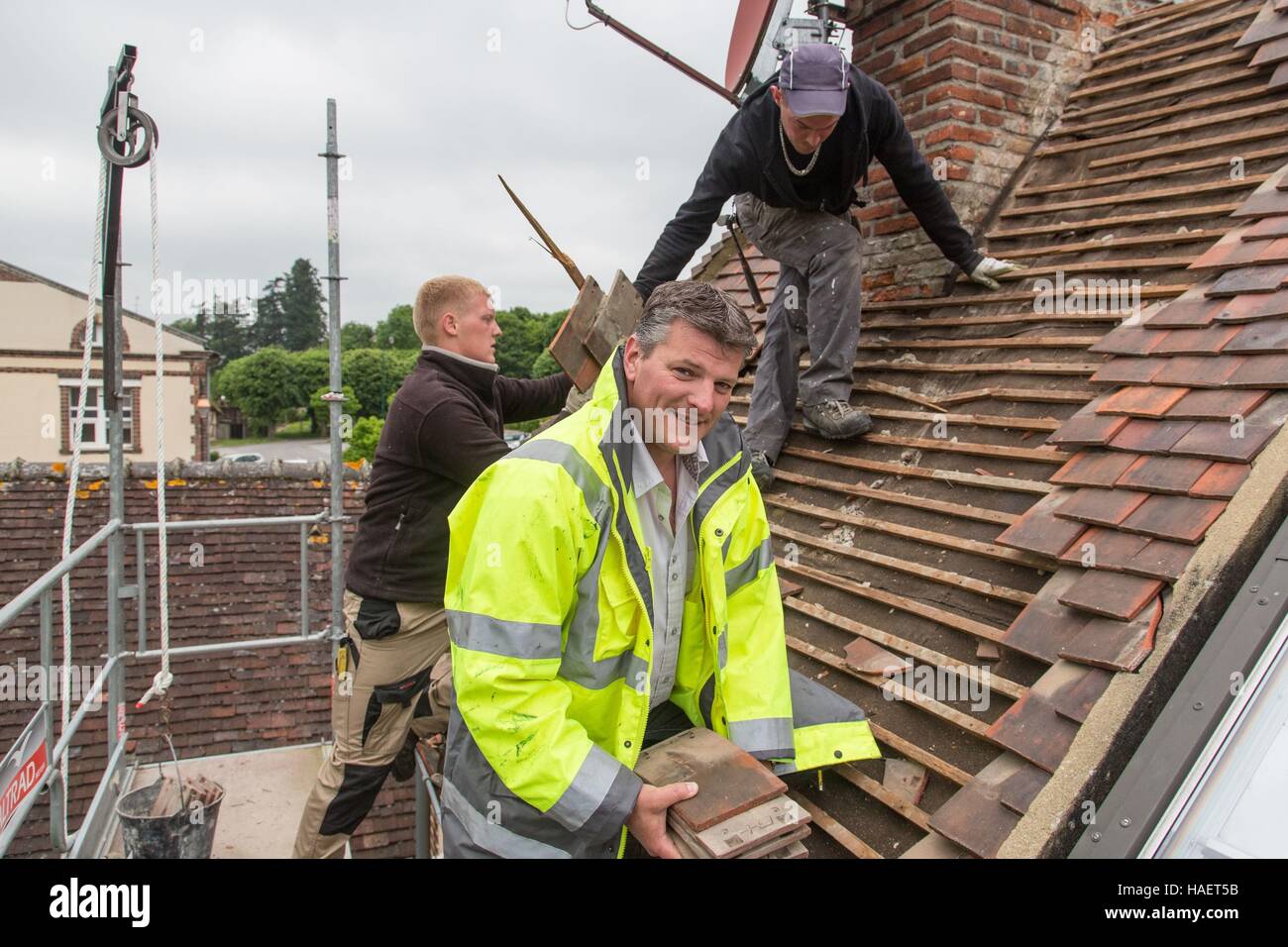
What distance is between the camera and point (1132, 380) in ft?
9.48

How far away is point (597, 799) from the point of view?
1926 millimetres

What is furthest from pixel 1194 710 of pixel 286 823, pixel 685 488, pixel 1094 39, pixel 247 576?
pixel 247 576

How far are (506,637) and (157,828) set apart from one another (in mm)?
3422

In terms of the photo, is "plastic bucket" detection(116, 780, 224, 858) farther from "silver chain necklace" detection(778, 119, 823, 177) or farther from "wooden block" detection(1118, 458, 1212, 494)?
"wooden block" detection(1118, 458, 1212, 494)

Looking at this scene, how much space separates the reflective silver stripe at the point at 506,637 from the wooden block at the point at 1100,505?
171 centimetres

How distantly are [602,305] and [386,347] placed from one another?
91085 millimetres

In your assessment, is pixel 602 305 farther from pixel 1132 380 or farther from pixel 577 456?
pixel 1132 380

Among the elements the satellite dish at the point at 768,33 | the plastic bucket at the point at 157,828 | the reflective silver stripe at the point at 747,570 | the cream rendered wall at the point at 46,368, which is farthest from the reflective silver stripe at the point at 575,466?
the cream rendered wall at the point at 46,368

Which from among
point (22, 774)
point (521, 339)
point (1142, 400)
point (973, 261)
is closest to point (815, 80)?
point (973, 261)

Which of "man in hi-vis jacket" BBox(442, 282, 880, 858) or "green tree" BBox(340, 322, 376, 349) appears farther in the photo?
"green tree" BBox(340, 322, 376, 349)

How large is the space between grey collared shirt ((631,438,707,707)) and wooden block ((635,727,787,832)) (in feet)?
0.65

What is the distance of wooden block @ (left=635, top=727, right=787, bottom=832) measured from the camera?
1.96m

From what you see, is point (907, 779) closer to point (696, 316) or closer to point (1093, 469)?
point (1093, 469)

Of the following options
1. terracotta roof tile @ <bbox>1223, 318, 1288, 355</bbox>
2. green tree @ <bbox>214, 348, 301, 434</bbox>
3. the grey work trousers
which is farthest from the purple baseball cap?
green tree @ <bbox>214, 348, 301, 434</bbox>
